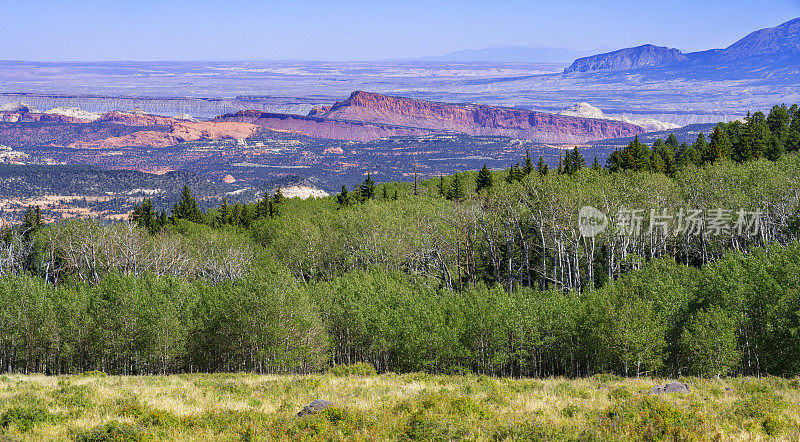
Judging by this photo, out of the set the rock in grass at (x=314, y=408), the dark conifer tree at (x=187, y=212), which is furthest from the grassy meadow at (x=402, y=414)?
the dark conifer tree at (x=187, y=212)

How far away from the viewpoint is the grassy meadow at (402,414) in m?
18.8

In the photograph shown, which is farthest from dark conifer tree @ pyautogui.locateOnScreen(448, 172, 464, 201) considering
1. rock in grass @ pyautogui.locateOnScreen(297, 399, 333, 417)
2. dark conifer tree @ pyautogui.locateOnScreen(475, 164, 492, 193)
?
rock in grass @ pyautogui.locateOnScreen(297, 399, 333, 417)

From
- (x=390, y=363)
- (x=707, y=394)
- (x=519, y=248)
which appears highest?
(x=707, y=394)

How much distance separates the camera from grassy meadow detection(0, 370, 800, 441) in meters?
18.8

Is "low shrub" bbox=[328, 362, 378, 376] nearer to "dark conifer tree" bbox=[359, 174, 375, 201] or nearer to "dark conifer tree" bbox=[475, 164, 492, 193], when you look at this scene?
"dark conifer tree" bbox=[475, 164, 492, 193]

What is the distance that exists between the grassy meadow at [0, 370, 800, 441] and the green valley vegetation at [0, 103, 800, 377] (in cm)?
1810

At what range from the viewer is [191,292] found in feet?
178

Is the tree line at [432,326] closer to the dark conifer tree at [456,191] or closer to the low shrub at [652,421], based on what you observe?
the low shrub at [652,421]

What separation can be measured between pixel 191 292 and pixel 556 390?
37.5 metres

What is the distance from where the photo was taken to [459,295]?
187ft

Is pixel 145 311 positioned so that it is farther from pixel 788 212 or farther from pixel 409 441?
pixel 788 212

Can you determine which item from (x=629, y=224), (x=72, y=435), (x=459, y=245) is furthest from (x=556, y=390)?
(x=459, y=245)

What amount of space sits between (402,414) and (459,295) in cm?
3580

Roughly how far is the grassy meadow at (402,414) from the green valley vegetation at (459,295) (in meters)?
18.1
